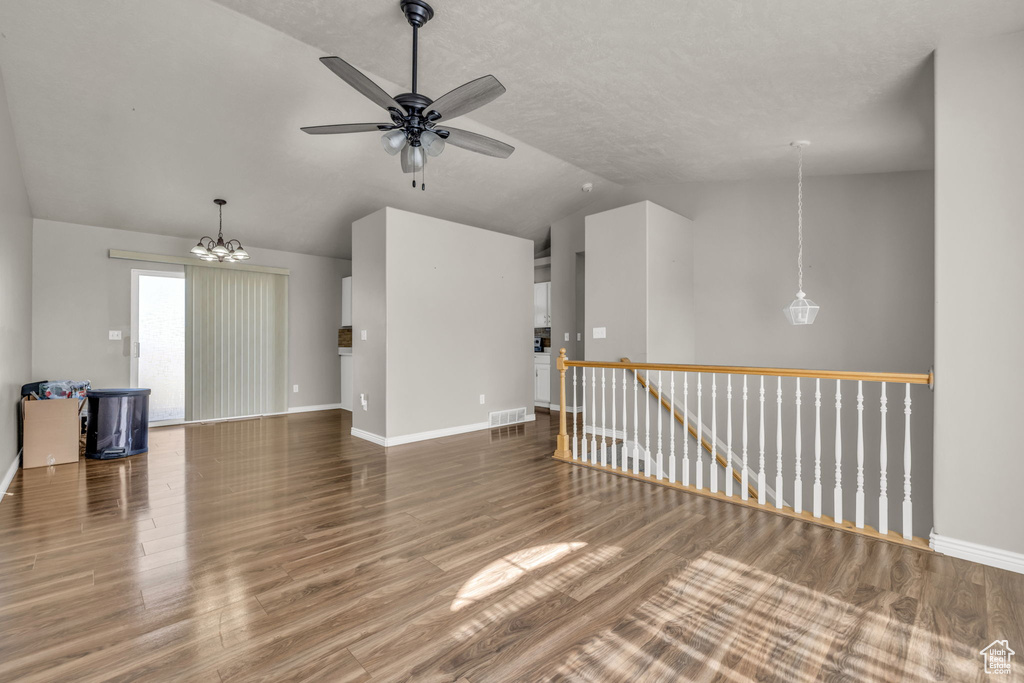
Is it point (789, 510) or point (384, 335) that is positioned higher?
point (384, 335)

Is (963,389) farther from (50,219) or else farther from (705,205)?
(50,219)

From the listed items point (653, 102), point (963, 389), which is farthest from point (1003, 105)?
point (653, 102)

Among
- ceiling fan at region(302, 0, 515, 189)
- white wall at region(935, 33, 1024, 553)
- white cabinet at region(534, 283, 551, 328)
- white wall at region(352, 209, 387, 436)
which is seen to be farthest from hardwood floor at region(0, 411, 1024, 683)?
white cabinet at region(534, 283, 551, 328)

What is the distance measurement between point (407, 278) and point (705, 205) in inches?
153

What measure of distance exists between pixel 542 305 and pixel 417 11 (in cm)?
576

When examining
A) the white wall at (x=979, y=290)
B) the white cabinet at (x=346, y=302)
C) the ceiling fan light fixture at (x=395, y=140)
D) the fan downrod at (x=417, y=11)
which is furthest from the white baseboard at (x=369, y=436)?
the white wall at (x=979, y=290)

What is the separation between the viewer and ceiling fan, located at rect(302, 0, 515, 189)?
2492mm

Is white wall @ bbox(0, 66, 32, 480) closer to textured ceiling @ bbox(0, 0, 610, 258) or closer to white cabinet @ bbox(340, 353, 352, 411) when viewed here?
textured ceiling @ bbox(0, 0, 610, 258)

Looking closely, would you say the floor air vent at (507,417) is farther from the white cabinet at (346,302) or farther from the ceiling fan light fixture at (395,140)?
the ceiling fan light fixture at (395,140)

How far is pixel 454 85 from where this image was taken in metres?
3.64

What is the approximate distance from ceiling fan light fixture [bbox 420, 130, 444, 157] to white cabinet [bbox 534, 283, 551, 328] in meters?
5.30

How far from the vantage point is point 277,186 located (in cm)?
540

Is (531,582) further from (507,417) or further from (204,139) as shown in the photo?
(204,139)

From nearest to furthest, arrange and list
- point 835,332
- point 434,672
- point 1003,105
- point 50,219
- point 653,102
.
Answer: point 434,672 → point 1003,105 → point 653,102 → point 835,332 → point 50,219
